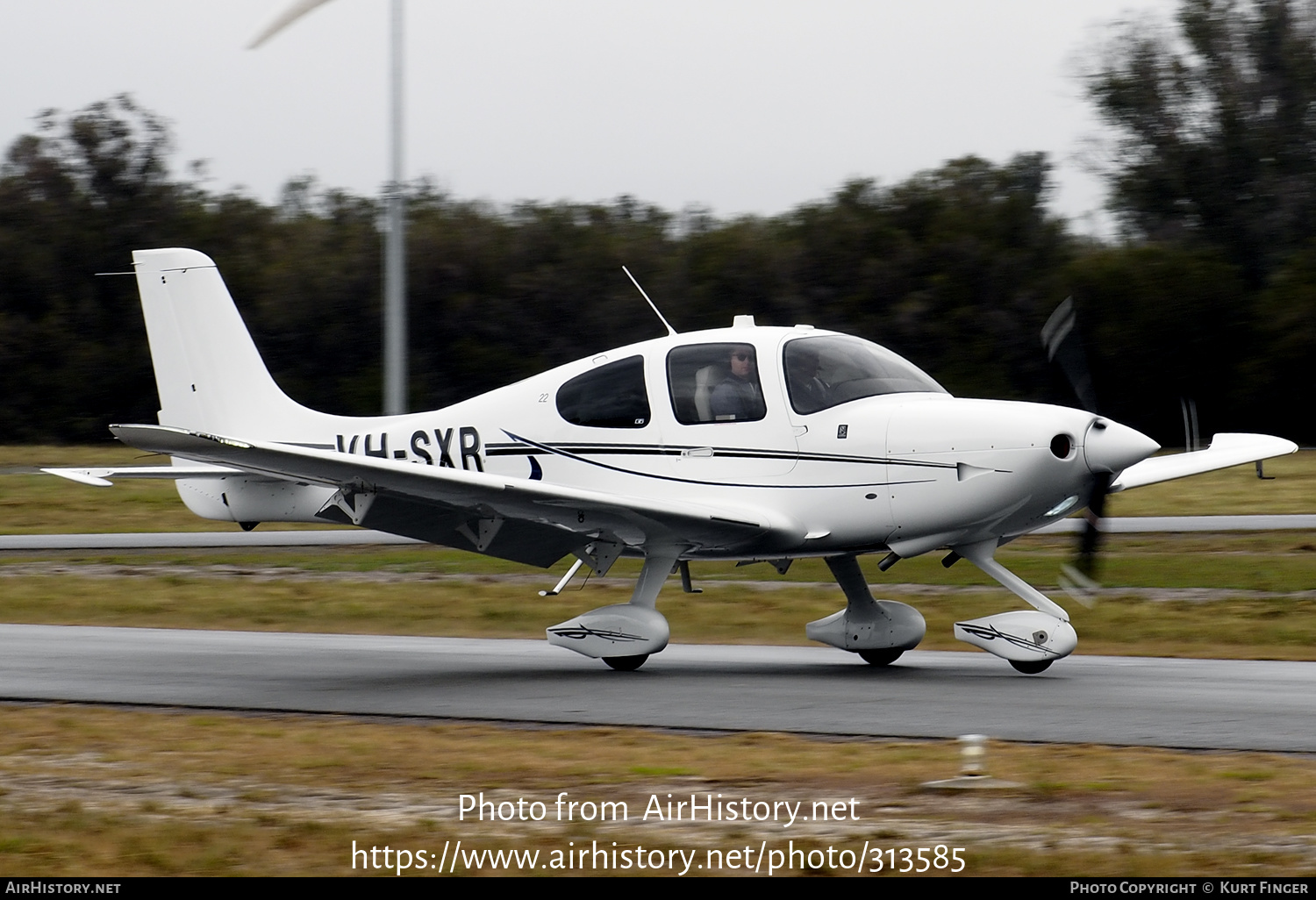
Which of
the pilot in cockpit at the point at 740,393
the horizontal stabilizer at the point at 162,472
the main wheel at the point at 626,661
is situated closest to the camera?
the pilot in cockpit at the point at 740,393

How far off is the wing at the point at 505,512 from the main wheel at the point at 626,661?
696 millimetres

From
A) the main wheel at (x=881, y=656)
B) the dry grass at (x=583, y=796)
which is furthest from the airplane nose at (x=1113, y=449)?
the dry grass at (x=583, y=796)

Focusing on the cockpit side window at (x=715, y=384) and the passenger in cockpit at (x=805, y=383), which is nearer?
the passenger in cockpit at (x=805, y=383)

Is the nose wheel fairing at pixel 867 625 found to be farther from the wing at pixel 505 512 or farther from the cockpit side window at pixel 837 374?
the cockpit side window at pixel 837 374

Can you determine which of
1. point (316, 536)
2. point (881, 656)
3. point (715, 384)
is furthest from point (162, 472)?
point (316, 536)

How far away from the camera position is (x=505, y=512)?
432 inches

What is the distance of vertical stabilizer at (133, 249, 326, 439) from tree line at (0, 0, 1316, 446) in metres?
25.2

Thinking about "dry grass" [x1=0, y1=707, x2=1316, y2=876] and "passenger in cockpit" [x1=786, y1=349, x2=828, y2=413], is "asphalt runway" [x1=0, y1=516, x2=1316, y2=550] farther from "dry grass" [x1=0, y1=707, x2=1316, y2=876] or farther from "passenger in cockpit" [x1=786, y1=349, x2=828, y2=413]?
"dry grass" [x1=0, y1=707, x2=1316, y2=876]

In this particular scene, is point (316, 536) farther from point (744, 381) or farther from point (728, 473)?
point (744, 381)

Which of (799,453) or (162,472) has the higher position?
(799,453)

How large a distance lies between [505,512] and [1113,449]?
417 cm

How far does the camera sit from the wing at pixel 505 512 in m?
10.1

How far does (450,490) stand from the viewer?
10445 mm

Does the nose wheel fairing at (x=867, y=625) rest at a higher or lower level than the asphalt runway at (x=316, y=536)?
higher
